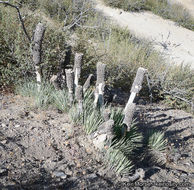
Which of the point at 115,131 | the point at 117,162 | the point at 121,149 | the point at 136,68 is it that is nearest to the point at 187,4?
the point at 136,68

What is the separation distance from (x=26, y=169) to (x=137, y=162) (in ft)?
5.51

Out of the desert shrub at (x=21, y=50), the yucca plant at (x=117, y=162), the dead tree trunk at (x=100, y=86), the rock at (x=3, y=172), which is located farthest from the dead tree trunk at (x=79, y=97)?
the rock at (x=3, y=172)

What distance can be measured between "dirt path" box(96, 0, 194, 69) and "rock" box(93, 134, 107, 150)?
8.79 meters

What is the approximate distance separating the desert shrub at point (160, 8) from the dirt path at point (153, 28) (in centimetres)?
36

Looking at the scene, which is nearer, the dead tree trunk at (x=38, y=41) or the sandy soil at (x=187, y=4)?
the dead tree trunk at (x=38, y=41)

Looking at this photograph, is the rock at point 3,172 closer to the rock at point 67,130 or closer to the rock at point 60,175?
the rock at point 60,175

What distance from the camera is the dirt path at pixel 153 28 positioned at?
11.9 meters

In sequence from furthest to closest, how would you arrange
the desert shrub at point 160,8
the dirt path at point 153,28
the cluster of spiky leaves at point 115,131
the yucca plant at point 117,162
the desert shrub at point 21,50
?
the desert shrub at point 160,8, the dirt path at point 153,28, the desert shrub at point 21,50, the cluster of spiky leaves at point 115,131, the yucca plant at point 117,162

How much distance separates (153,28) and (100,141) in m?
11.1

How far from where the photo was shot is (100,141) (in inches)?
133

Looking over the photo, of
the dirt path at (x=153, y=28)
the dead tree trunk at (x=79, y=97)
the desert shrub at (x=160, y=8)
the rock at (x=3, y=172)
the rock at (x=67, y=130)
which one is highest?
the desert shrub at (x=160, y=8)

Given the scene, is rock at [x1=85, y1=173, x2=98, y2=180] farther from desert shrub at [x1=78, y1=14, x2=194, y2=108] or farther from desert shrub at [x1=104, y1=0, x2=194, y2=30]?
desert shrub at [x1=104, y1=0, x2=194, y2=30]

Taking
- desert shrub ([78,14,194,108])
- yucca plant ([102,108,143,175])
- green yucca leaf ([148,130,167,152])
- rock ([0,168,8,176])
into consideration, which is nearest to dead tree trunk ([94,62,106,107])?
yucca plant ([102,108,143,175])

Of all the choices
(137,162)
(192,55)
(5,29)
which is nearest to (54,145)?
(137,162)
